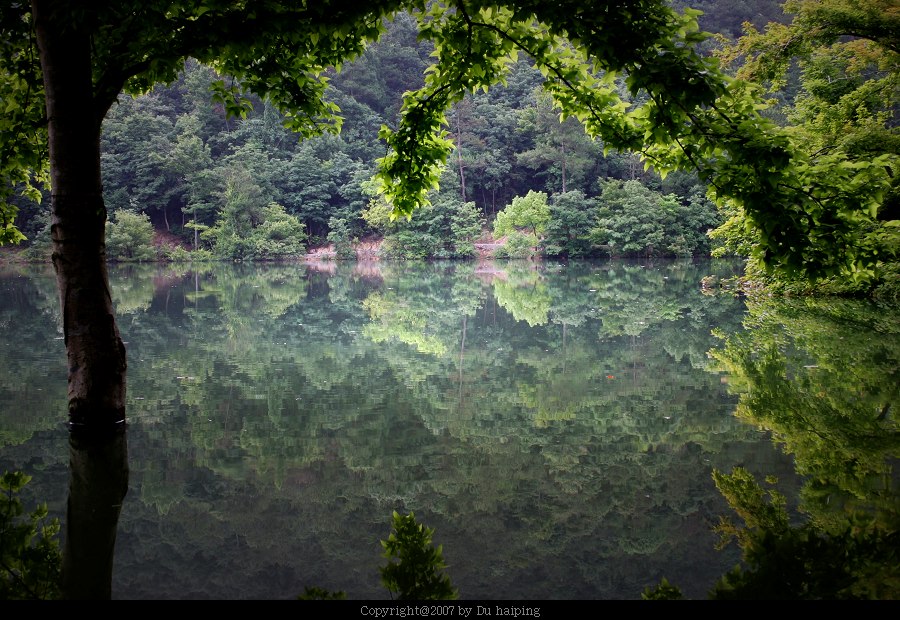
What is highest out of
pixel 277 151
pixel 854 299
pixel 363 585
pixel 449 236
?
pixel 277 151

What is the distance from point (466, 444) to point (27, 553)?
117 inches

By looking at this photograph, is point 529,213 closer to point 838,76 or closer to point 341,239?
point 341,239

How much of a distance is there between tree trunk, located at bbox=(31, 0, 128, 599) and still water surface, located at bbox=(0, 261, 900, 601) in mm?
266

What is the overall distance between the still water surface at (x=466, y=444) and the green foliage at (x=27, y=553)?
17 cm

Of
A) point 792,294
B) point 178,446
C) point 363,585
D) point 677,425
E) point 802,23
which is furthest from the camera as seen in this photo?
point 792,294

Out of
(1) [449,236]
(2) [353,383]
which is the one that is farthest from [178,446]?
(1) [449,236]

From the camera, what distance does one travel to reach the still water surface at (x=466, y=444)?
10.0 ft

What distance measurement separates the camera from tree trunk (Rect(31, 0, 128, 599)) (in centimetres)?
481

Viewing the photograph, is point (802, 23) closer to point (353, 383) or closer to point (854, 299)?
point (854, 299)

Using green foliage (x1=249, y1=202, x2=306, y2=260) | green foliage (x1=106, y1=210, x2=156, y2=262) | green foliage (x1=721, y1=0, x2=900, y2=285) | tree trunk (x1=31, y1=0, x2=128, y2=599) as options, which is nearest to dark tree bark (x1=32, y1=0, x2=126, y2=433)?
tree trunk (x1=31, y1=0, x2=128, y2=599)

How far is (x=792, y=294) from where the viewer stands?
1673 cm

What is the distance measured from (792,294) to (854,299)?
1877mm

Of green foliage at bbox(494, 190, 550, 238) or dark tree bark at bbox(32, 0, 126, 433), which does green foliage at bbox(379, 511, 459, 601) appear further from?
green foliage at bbox(494, 190, 550, 238)

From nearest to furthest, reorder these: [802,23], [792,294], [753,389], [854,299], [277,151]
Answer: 1. [753,389]
2. [802,23]
3. [854,299]
4. [792,294]
5. [277,151]
